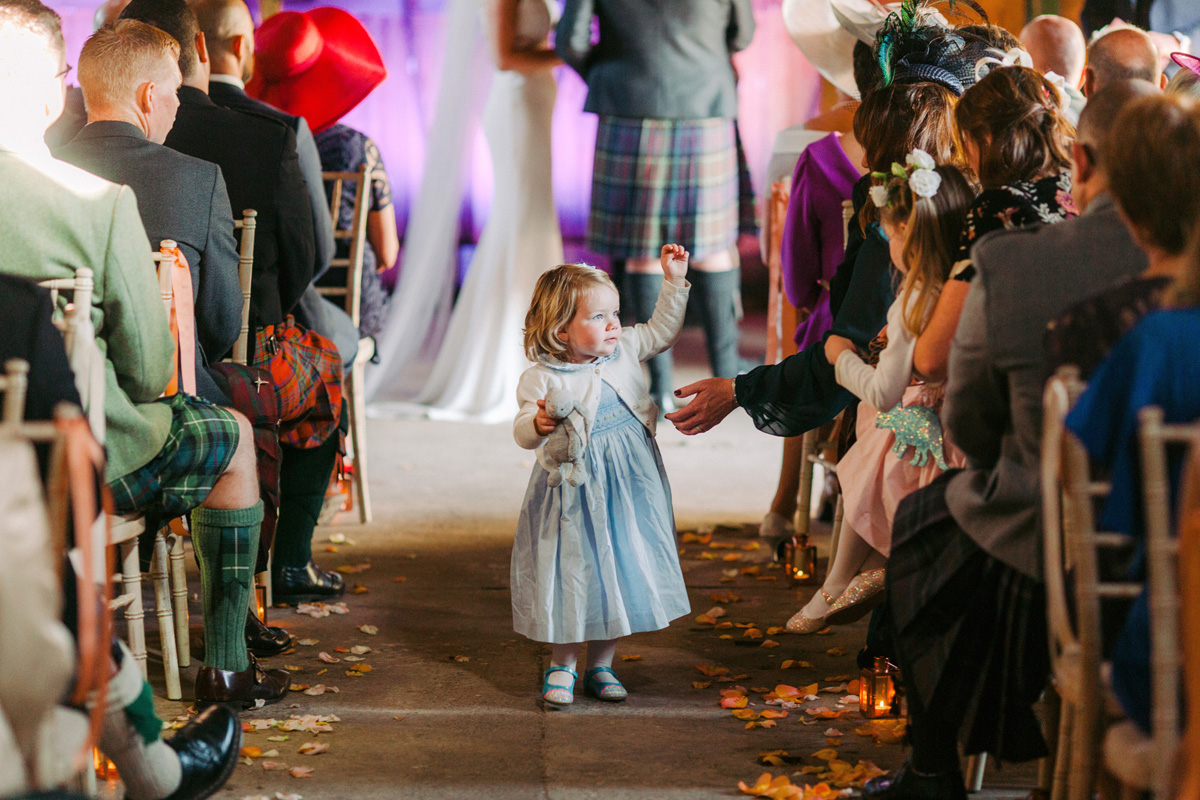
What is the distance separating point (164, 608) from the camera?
227cm

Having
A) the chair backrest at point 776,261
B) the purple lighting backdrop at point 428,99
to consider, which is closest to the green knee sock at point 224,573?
the chair backrest at point 776,261

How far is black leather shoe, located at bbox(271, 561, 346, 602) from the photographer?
2.92 metres

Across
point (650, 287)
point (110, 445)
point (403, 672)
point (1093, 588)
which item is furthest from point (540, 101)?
point (1093, 588)

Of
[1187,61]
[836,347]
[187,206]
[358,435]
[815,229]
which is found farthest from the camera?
[358,435]

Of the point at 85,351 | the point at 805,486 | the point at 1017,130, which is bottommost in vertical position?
the point at 805,486

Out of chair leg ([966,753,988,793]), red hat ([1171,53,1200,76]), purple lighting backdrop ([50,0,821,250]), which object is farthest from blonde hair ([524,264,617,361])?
purple lighting backdrop ([50,0,821,250])

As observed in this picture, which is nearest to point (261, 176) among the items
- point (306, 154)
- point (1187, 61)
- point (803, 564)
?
point (306, 154)

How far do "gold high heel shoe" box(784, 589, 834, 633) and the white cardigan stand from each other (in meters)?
0.47

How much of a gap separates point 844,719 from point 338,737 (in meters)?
0.89

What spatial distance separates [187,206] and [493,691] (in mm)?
1064

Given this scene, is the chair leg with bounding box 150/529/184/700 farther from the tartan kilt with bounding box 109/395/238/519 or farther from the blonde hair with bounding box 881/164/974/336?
the blonde hair with bounding box 881/164/974/336

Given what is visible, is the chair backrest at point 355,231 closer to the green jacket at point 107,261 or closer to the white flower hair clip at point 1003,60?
the green jacket at point 107,261

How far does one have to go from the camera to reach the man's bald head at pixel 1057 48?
3.15 m

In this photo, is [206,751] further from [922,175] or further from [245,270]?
[922,175]
